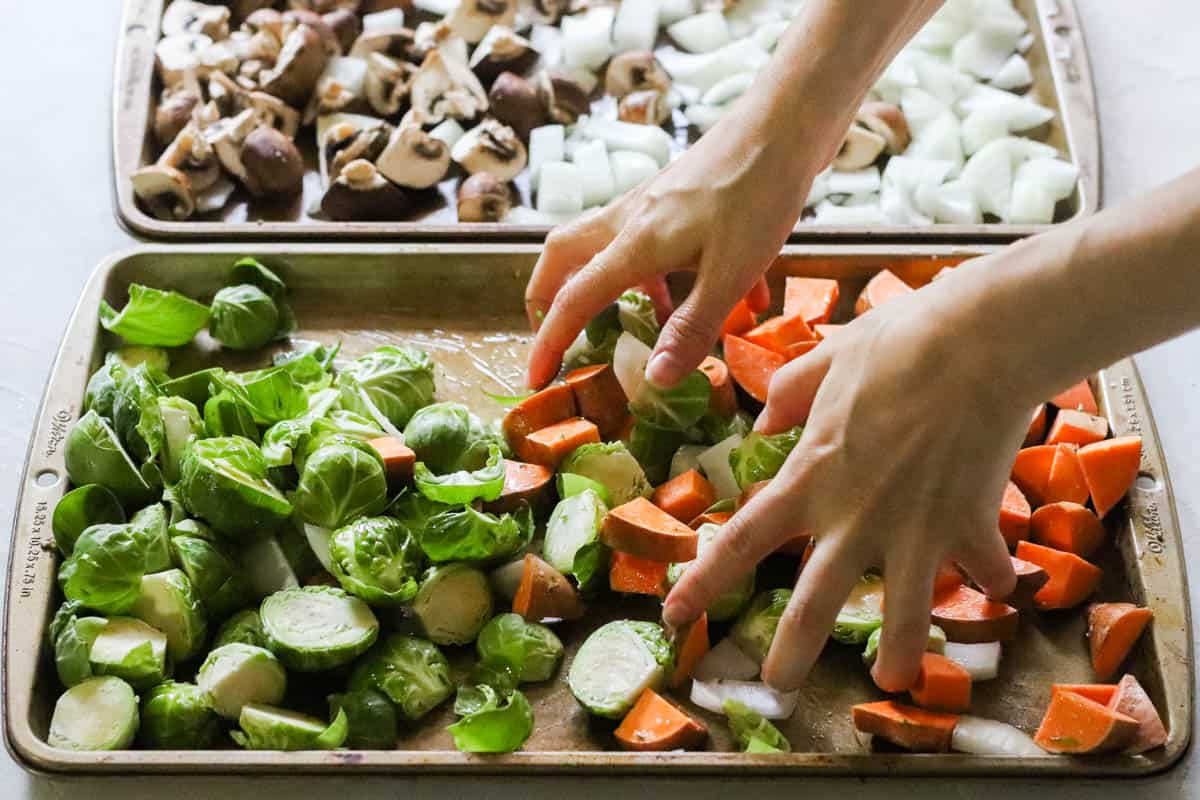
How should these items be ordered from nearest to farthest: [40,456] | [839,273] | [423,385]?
[40,456]
[423,385]
[839,273]

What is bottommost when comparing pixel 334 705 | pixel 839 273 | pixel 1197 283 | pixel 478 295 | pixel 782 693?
pixel 334 705

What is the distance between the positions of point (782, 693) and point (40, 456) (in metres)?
1.17

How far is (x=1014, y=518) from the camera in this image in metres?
1.84

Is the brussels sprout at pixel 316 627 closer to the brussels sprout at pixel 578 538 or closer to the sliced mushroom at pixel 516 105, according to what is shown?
the brussels sprout at pixel 578 538

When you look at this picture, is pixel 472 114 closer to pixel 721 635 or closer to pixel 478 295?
pixel 478 295

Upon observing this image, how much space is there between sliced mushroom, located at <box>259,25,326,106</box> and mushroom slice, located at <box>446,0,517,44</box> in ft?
1.02

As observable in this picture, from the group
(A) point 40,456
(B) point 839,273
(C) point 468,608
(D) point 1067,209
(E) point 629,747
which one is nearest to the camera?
(E) point 629,747

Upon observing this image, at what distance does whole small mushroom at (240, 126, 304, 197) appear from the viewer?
7.84ft

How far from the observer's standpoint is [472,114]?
2.59m

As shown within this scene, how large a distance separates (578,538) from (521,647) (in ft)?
0.62

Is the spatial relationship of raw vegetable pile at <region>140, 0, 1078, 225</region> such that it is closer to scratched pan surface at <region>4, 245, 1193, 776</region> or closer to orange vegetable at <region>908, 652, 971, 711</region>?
scratched pan surface at <region>4, 245, 1193, 776</region>

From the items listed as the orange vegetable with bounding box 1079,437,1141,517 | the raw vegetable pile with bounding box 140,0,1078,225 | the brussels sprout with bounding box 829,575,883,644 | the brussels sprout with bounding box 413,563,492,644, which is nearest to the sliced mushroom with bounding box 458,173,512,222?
the raw vegetable pile with bounding box 140,0,1078,225

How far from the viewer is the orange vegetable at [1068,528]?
1.83 m

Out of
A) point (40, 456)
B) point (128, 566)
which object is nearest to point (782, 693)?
point (128, 566)
